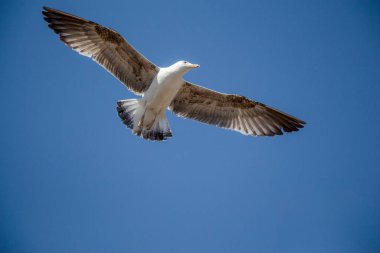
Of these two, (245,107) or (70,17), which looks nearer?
(70,17)

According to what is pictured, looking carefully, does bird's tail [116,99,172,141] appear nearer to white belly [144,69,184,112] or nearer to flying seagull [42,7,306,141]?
flying seagull [42,7,306,141]

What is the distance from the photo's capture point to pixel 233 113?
9961 millimetres

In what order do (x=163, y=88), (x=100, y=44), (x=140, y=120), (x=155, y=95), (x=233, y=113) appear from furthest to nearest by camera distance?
(x=233, y=113) → (x=140, y=120) → (x=100, y=44) → (x=155, y=95) → (x=163, y=88)

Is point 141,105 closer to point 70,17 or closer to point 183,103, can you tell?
point 183,103

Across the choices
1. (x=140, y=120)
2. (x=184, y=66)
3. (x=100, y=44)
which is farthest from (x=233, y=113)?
(x=100, y=44)

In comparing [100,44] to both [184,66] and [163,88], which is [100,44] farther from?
[184,66]

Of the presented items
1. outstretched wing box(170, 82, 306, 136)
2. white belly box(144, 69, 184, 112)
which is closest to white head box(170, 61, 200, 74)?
white belly box(144, 69, 184, 112)

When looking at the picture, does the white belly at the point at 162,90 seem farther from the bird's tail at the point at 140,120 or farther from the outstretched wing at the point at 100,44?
the outstretched wing at the point at 100,44

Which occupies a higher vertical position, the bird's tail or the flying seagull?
the flying seagull

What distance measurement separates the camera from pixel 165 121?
9.39 meters

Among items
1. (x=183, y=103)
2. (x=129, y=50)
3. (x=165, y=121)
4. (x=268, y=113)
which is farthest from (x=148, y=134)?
(x=268, y=113)

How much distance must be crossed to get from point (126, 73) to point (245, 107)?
7.98ft

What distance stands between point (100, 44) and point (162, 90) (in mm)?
1469

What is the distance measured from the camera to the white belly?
878 cm
